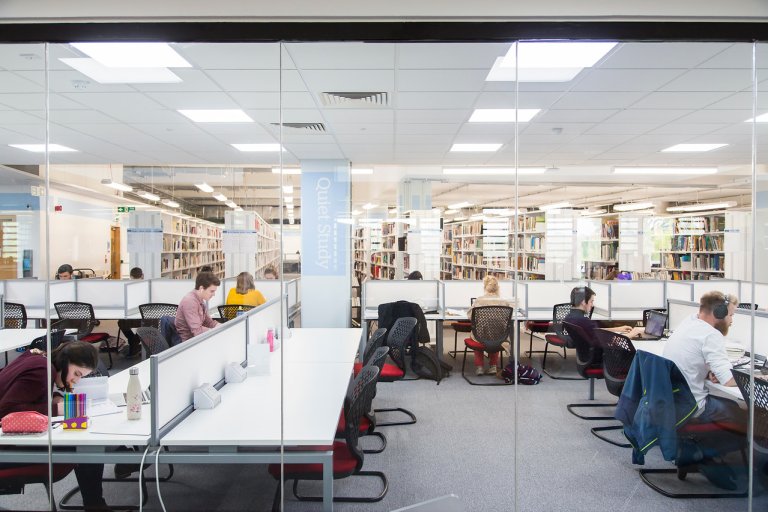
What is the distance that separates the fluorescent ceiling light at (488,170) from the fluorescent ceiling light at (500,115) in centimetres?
267

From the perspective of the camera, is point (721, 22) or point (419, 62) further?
point (419, 62)

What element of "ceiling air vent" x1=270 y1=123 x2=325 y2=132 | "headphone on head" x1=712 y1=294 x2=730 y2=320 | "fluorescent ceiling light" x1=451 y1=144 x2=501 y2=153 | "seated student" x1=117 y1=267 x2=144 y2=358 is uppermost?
"ceiling air vent" x1=270 y1=123 x2=325 y2=132

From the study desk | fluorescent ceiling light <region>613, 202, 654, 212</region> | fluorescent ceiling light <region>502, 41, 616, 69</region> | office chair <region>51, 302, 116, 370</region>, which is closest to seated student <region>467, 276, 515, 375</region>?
the study desk

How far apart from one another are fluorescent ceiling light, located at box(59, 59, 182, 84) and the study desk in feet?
7.71

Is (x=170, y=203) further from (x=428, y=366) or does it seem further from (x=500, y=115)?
(x=500, y=115)

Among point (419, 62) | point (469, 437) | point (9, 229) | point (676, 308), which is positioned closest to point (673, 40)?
point (419, 62)

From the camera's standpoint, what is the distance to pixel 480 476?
2.92m

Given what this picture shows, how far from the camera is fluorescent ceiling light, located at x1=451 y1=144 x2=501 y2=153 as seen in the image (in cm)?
559

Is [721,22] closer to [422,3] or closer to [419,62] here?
[422,3]

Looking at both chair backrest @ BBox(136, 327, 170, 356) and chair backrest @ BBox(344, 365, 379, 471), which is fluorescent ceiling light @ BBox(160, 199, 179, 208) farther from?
chair backrest @ BBox(344, 365, 379, 471)

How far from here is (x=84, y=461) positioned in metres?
2.00

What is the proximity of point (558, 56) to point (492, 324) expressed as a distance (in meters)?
2.89

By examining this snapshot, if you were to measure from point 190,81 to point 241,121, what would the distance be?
1103 mm

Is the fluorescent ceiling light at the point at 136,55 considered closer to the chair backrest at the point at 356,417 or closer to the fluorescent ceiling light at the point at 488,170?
the chair backrest at the point at 356,417
